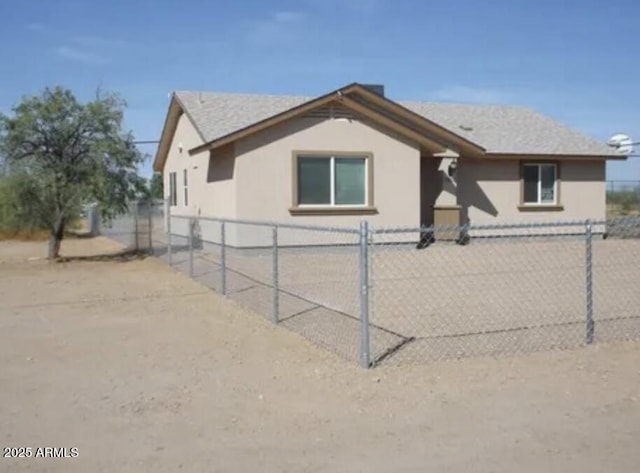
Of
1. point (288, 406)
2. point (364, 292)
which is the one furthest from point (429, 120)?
point (288, 406)

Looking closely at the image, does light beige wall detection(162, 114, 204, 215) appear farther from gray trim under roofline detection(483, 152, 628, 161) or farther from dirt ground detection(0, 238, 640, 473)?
dirt ground detection(0, 238, 640, 473)

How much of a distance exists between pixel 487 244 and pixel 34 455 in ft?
57.3

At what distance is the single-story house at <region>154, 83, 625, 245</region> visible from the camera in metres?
18.2

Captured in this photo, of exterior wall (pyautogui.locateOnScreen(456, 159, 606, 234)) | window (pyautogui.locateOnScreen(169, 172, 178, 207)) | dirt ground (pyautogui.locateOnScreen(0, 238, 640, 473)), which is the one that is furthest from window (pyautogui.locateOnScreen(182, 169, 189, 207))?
dirt ground (pyautogui.locateOnScreen(0, 238, 640, 473))

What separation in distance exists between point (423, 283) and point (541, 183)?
11.6 m

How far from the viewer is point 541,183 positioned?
75.8 feet

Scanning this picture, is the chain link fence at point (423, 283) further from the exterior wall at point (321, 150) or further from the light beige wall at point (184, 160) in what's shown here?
the light beige wall at point (184, 160)

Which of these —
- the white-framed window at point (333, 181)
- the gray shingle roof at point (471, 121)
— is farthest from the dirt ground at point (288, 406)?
the gray shingle roof at point (471, 121)

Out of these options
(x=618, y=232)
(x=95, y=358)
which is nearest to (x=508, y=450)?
(x=95, y=358)

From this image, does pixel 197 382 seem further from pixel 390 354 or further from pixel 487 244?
pixel 487 244

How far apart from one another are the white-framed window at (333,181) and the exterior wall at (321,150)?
0.79ft

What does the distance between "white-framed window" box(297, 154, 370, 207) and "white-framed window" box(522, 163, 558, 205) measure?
256 inches

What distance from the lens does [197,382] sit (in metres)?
6.53

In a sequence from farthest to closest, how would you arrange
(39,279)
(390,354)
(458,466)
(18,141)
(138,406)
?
(18,141)
(39,279)
(390,354)
(138,406)
(458,466)
